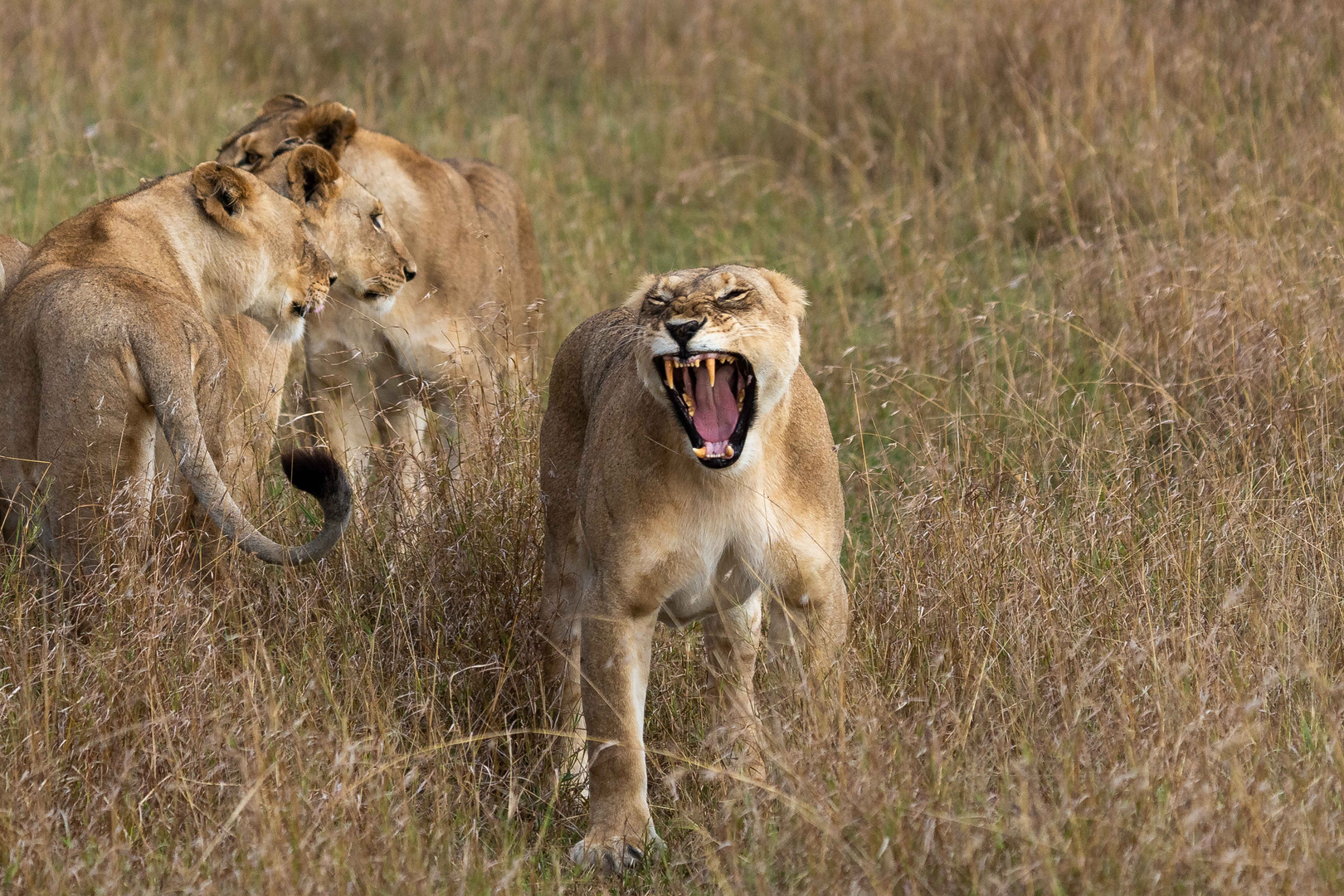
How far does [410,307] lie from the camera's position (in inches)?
211

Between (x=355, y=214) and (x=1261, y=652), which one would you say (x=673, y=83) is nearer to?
(x=355, y=214)

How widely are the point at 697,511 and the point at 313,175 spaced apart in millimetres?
2336

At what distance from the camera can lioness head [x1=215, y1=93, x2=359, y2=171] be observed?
5.29 metres

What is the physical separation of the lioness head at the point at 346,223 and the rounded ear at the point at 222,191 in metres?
0.39

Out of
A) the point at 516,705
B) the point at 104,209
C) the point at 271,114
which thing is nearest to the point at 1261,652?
the point at 516,705

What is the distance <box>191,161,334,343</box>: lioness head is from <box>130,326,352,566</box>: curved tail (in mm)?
934

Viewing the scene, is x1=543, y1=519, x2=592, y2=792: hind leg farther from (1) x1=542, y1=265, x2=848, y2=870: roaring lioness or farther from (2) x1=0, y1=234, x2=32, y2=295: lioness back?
(2) x1=0, y1=234, x2=32, y2=295: lioness back

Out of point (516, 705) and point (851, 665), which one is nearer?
point (851, 665)

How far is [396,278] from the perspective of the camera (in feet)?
16.8

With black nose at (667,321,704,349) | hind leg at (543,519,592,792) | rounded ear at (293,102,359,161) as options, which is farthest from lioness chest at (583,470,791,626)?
rounded ear at (293,102,359,161)

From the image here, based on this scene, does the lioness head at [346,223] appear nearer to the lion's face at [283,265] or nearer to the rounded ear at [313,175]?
the rounded ear at [313,175]

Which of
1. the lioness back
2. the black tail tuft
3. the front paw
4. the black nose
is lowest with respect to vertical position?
the front paw

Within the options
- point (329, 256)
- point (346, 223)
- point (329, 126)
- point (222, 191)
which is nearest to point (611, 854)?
point (222, 191)

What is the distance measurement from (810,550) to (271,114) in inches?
126
